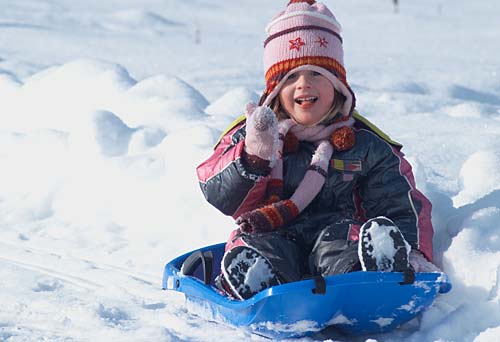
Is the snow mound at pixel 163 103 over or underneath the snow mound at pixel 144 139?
over

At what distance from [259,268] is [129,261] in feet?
3.36

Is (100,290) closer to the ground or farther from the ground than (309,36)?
closer to the ground

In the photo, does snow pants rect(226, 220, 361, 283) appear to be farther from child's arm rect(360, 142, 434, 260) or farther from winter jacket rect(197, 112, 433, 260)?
child's arm rect(360, 142, 434, 260)

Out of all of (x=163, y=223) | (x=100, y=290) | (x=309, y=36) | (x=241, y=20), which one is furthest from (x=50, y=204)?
(x=241, y=20)

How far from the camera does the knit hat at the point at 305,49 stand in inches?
114

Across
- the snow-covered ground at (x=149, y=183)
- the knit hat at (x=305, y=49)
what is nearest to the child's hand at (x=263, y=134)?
the knit hat at (x=305, y=49)

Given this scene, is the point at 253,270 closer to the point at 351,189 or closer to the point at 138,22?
the point at 351,189

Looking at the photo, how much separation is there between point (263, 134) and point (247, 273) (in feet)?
1.32

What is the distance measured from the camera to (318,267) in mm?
2574

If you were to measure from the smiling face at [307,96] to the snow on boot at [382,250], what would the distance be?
0.62 m

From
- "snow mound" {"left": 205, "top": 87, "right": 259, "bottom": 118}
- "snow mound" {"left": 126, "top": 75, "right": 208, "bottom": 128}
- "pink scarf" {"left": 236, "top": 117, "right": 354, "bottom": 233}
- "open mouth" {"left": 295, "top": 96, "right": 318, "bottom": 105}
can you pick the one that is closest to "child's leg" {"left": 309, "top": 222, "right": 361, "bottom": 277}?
"pink scarf" {"left": 236, "top": 117, "right": 354, "bottom": 233}

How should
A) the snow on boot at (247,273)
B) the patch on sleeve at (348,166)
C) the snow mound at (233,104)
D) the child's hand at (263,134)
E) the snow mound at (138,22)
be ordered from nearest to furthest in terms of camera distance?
the snow on boot at (247,273)
the child's hand at (263,134)
the patch on sleeve at (348,166)
the snow mound at (233,104)
the snow mound at (138,22)

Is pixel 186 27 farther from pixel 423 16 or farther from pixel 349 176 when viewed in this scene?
pixel 349 176

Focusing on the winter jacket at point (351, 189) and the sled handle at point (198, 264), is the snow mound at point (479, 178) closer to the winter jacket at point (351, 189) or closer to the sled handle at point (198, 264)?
the winter jacket at point (351, 189)
